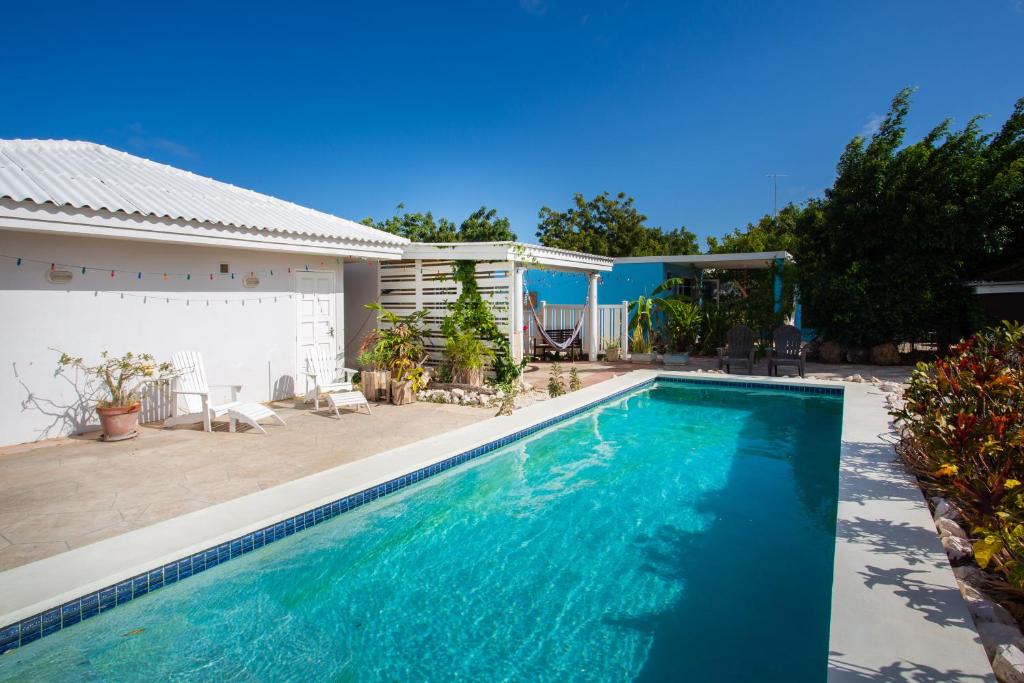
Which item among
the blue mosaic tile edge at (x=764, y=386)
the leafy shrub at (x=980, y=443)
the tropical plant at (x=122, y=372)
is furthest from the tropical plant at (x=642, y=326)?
the tropical plant at (x=122, y=372)

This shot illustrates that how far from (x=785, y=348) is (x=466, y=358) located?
25.4 feet

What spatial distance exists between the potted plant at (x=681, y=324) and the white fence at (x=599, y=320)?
123 centimetres

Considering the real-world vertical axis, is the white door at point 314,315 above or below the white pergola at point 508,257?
below

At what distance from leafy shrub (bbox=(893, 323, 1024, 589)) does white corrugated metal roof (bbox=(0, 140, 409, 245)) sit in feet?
28.9

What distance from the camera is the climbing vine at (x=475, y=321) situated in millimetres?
11414

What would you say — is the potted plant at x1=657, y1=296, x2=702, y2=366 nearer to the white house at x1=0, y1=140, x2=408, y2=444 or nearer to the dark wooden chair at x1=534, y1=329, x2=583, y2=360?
the dark wooden chair at x1=534, y1=329, x2=583, y2=360

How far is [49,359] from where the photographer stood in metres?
7.27

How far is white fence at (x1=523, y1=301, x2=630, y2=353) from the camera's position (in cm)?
1742

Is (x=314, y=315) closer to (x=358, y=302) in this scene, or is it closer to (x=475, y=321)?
(x=358, y=302)

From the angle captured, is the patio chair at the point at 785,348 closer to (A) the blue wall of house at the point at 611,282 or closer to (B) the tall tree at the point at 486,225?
(A) the blue wall of house at the point at 611,282

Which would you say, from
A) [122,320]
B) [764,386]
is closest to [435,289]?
[122,320]

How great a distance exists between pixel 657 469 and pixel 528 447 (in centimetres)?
172

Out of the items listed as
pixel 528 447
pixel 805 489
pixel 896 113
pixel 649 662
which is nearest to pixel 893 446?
pixel 805 489

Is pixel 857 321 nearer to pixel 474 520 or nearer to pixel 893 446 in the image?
pixel 893 446
